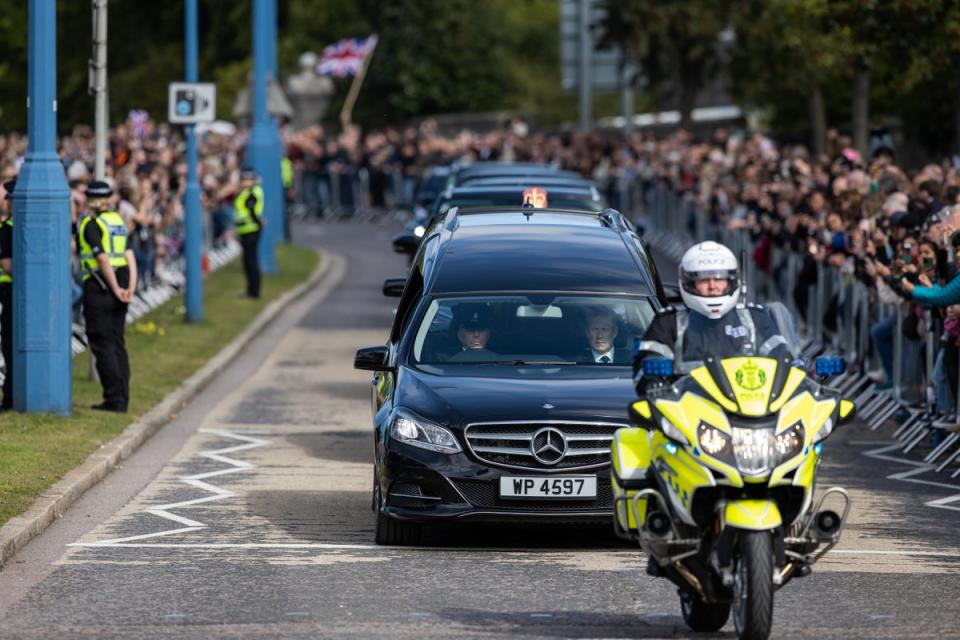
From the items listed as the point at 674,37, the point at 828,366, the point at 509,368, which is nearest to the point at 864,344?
the point at 509,368

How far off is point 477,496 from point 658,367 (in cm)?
287

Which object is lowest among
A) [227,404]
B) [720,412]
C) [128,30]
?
[227,404]

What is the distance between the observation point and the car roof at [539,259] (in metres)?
13.4

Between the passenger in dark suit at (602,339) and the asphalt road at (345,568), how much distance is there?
101 cm

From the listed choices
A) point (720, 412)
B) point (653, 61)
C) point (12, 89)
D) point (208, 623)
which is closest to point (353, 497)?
point (208, 623)

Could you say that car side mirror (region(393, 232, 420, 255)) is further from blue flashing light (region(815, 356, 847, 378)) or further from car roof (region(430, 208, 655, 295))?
blue flashing light (region(815, 356, 847, 378))

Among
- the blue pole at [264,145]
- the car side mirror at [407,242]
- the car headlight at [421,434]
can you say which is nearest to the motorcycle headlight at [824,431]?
the car headlight at [421,434]

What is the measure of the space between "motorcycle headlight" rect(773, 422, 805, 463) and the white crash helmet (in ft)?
2.48

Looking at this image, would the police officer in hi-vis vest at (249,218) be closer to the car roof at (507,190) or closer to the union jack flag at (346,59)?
the car roof at (507,190)

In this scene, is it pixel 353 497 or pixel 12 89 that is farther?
pixel 12 89

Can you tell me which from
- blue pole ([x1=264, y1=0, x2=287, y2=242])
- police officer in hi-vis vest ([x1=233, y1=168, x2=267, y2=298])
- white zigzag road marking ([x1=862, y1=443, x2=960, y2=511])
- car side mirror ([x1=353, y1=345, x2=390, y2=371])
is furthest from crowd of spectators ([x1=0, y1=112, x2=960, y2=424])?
car side mirror ([x1=353, y1=345, x2=390, y2=371])

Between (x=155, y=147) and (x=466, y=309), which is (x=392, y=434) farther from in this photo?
(x=155, y=147)

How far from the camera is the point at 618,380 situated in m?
12.5

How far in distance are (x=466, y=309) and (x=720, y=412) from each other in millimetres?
4371
